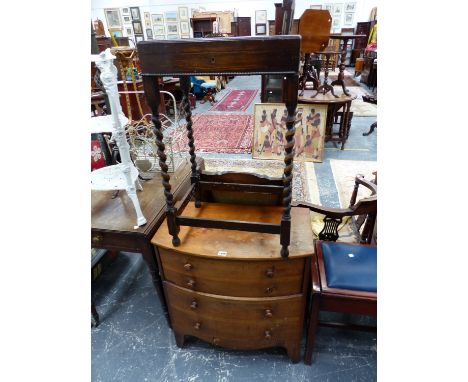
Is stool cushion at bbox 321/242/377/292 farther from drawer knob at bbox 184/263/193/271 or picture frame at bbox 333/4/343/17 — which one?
picture frame at bbox 333/4/343/17

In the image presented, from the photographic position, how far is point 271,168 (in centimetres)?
347

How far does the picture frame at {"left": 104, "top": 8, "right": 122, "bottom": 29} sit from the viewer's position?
978 cm

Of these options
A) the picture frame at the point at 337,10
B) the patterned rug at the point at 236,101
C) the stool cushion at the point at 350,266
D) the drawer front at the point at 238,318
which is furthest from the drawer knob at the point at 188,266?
the picture frame at the point at 337,10

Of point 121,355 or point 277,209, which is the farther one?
point 121,355

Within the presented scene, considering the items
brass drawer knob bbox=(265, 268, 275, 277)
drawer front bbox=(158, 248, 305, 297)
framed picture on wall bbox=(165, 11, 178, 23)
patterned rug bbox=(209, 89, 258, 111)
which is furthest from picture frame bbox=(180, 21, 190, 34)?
brass drawer knob bbox=(265, 268, 275, 277)

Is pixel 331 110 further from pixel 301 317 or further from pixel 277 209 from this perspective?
pixel 301 317

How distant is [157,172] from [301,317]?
127 cm

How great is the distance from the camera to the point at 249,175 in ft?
4.62

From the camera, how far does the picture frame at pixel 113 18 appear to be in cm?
978

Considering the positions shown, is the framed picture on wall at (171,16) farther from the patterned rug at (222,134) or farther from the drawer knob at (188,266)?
the drawer knob at (188,266)

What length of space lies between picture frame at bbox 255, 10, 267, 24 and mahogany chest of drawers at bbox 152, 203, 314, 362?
11187mm

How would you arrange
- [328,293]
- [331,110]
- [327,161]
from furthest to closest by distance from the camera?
1. [331,110]
2. [327,161]
3. [328,293]

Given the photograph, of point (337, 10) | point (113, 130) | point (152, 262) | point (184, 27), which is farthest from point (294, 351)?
point (337, 10)

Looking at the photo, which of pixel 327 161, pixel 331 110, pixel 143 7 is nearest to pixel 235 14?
pixel 143 7
